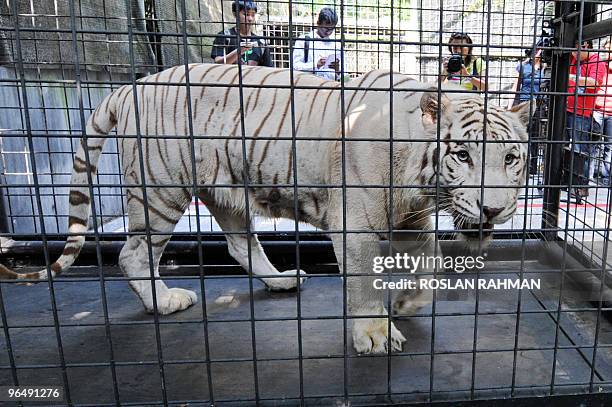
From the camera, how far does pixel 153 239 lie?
7.19ft

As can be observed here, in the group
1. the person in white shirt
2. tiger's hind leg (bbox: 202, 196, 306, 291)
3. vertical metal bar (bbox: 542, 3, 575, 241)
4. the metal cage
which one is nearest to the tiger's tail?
the metal cage

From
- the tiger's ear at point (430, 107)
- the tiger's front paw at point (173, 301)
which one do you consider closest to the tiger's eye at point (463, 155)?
the tiger's ear at point (430, 107)

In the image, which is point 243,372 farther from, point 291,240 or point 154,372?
point 291,240

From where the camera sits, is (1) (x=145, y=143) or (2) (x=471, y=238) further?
(1) (x=145, y=143)

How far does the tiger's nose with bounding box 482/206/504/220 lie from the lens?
1.57 m

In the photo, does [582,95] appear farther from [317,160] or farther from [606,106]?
[606,106]

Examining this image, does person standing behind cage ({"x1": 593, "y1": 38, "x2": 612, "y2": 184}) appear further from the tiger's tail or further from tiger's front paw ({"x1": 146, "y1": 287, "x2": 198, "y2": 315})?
the tiger's tail

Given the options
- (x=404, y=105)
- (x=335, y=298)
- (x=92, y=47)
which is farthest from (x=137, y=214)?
(x=92, y=47)

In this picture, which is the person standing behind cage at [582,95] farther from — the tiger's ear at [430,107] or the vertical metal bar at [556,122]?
the tiger's ear at [430,107]

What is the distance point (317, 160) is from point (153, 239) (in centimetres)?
82

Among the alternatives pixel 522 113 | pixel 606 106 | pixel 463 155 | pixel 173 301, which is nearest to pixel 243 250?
pixel 173 301

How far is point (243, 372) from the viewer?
5.76 ft

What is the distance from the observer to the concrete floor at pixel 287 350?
1.60 metres

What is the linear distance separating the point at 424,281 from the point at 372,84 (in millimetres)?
856
